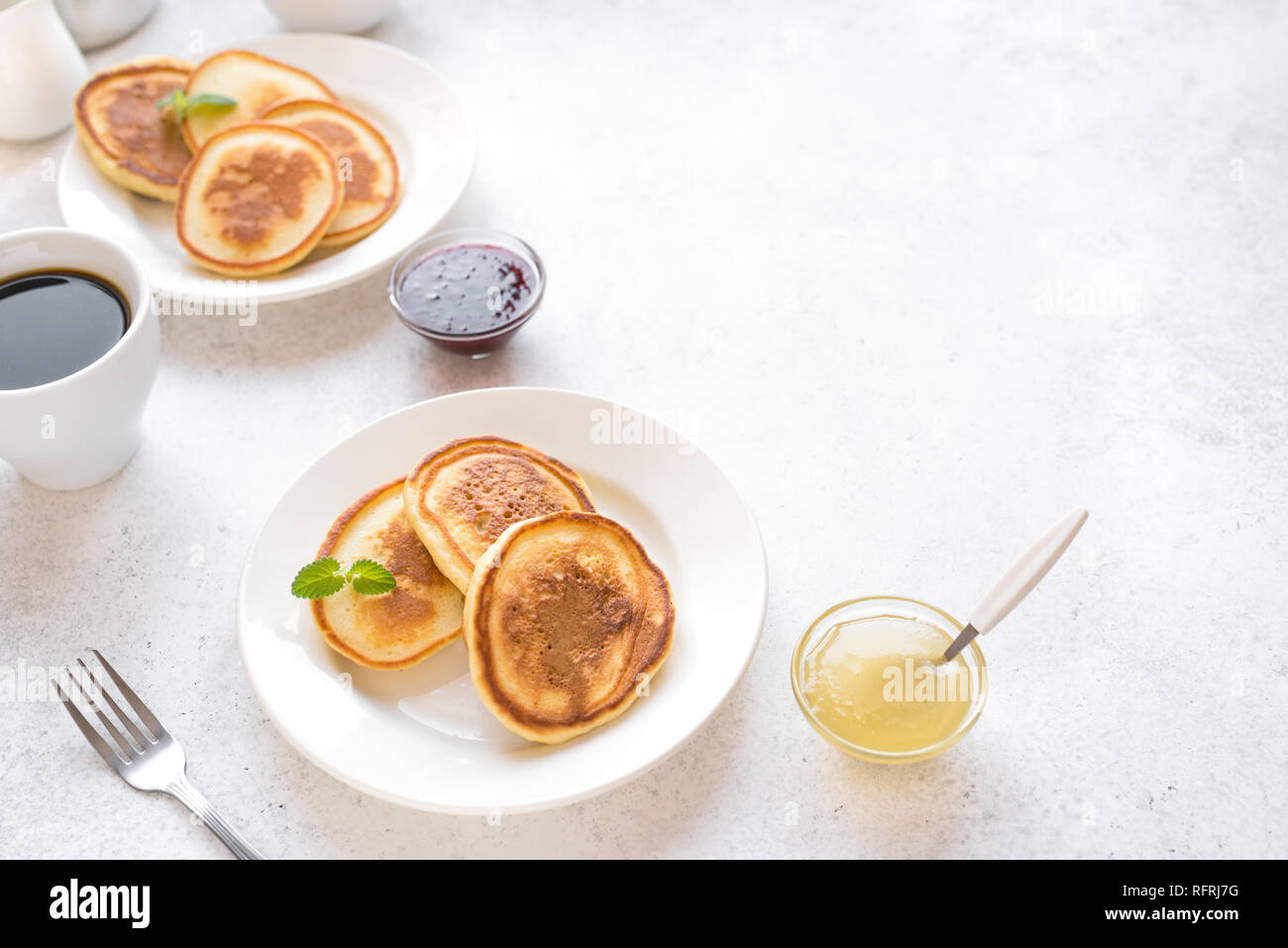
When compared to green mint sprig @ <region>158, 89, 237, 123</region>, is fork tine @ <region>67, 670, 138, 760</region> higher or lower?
lower

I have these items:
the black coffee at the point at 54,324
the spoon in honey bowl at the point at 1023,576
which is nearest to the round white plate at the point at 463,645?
the spoon in honey bowl at the point at 1023,576

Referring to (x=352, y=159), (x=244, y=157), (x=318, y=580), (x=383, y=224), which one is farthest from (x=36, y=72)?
(x=318, y=580)

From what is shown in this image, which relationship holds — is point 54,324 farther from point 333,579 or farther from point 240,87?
point 240,87

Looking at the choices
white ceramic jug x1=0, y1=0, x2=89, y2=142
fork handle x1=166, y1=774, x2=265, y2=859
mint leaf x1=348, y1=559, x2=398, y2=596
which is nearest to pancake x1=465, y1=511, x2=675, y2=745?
mint leaf x1=348, y1=559, x2=398, y2=596

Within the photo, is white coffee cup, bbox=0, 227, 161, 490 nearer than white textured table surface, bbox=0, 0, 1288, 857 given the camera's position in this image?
No

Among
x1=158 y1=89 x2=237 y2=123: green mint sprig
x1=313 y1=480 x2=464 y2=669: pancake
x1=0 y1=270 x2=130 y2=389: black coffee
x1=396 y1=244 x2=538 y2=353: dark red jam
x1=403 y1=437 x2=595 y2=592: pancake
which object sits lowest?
x1=313 y1=480 x2=464 y2=669: pancake

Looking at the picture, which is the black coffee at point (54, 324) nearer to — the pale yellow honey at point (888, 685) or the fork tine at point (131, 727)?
the fork tine at point (131, 727)

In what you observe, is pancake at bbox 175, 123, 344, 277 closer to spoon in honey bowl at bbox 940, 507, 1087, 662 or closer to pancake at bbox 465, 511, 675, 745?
pancake at bbox 465, 511, 675, 745
